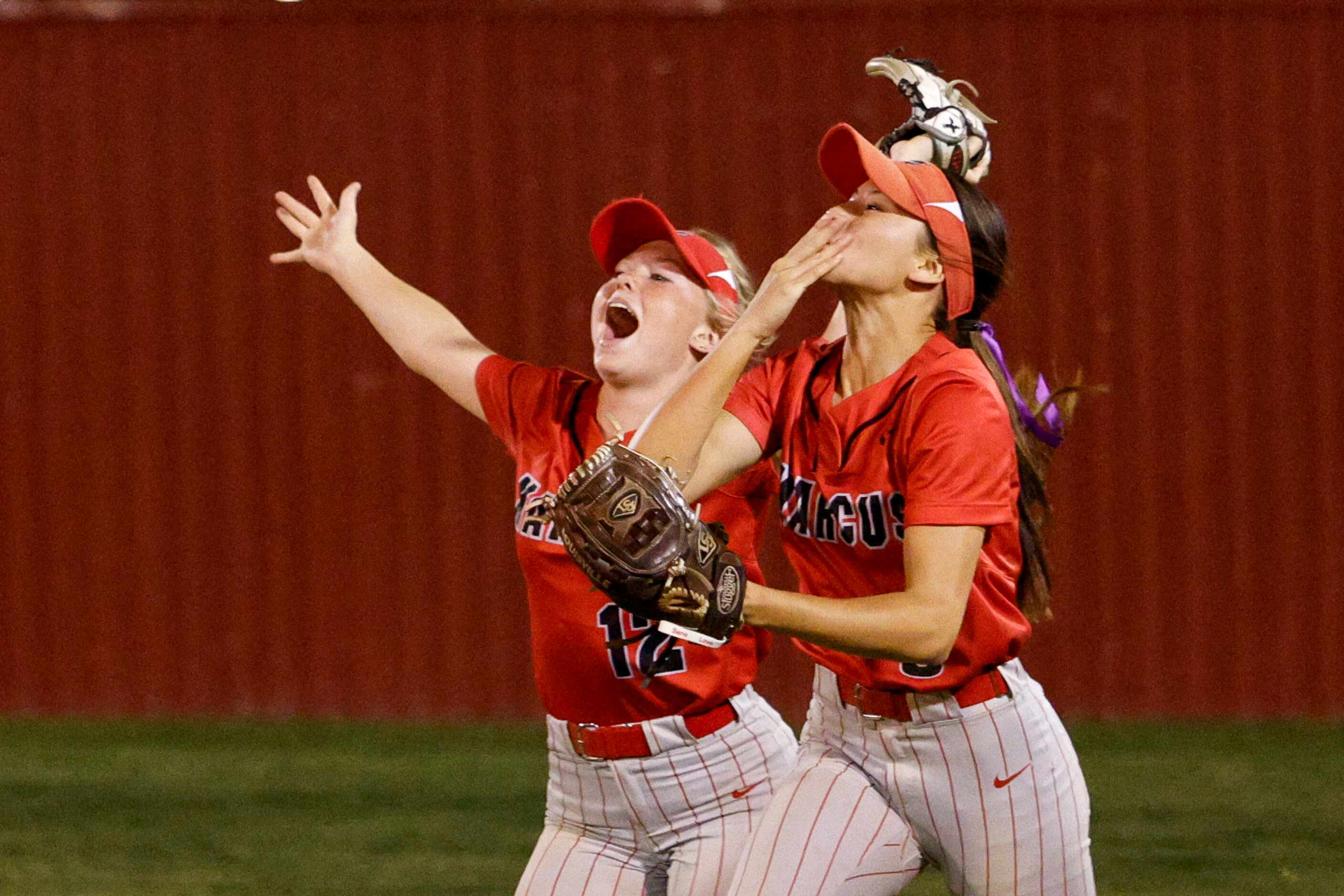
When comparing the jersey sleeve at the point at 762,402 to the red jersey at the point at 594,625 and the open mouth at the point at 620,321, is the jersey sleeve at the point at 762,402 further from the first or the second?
the open mouth at the point at 620,321

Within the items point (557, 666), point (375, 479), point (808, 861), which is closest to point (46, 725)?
point (375, 479)

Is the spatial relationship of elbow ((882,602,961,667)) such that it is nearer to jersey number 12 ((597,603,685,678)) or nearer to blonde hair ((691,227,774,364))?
jersey number 12 ((597,603,685,678))

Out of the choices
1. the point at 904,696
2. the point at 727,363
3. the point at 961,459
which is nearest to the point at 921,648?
the point at 961,459

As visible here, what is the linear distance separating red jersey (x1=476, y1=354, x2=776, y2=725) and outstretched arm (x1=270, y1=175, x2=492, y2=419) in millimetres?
257

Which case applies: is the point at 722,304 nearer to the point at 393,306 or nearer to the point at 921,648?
the point at 393,306

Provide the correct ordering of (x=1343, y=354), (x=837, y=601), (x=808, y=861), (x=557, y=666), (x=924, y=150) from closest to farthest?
(x=837, y=601) → (x=808, y=861) → (x=557, y=666) → (x=924, y=150) → (x=1343, y=354)

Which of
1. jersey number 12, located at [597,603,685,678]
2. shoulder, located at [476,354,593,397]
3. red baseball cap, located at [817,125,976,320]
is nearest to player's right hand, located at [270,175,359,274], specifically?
shoulder, located at [476,354,593,397]

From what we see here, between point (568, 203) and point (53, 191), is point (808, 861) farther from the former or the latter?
point (53, 191)

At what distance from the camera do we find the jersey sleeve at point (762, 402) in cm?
280

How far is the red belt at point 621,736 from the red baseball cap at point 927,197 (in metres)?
0.87

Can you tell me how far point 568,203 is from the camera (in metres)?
7.25

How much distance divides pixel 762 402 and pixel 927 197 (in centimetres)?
41

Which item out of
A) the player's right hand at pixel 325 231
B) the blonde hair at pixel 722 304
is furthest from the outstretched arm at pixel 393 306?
the blonde hair at pixel 722 304

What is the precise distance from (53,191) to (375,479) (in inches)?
71.9
